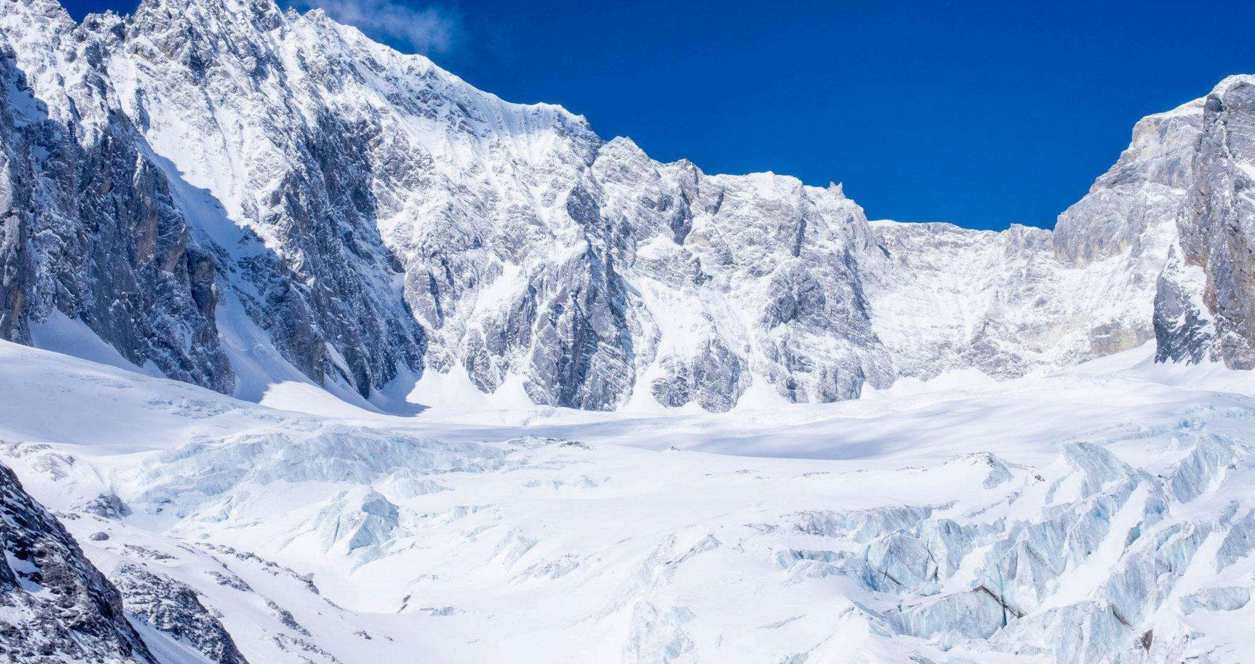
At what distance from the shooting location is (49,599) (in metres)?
18.0

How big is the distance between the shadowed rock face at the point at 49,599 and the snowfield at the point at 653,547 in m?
4.84

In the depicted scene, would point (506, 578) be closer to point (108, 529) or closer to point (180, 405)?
point (108, 529)

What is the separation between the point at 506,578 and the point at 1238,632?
1258 inches

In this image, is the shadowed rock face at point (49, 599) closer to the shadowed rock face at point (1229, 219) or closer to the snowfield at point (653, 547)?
the snowfield at point (653, 547)

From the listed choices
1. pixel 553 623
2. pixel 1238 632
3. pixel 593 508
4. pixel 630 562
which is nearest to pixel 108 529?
pixel 553 623

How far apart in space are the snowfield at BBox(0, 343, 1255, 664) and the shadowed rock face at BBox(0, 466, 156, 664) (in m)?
4.84

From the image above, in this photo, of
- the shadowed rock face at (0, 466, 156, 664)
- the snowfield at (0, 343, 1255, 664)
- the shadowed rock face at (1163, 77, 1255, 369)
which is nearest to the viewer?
the shadowed rock face at (0, 466, 156, 664)

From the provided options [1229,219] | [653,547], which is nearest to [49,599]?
[653,547]

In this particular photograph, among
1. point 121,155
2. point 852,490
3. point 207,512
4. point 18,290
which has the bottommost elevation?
point 207,512

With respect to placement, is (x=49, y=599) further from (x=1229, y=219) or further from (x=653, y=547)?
(x=1229, y=219)

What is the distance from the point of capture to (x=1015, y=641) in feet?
139

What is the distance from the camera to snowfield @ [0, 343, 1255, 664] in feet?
133

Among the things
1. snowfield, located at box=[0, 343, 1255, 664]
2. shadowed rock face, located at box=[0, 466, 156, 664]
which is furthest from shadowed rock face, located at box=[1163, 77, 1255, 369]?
shadowed rock face, located at box=[0, 466, 156, 664]

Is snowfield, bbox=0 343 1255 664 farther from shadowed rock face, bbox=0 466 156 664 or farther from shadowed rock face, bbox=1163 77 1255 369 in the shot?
shadowed rock face, bbox=1163 77 1255 369
